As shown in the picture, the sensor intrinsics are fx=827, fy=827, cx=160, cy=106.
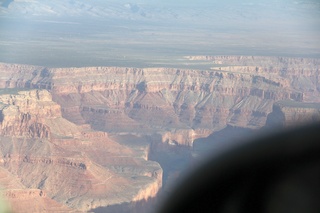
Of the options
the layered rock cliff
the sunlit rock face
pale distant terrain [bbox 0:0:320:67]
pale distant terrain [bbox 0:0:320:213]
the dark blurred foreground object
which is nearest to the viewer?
the dark blurred foreground object

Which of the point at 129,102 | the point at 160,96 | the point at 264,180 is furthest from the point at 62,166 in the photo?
the point at 160,96

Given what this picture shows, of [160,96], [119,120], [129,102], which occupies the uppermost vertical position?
[160,96]

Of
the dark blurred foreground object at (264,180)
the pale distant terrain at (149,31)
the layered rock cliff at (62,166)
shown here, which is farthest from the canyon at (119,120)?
the dark blurred foreground object at (264,180)

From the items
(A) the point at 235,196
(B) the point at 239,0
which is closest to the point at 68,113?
(A) the point at 235,196

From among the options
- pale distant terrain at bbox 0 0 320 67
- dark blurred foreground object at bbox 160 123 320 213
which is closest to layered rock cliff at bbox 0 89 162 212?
dark blurred foreground object at bbox 160 123 320 213

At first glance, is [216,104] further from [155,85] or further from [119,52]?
[119,52]

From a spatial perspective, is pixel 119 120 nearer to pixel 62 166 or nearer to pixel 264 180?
pixel 62 166

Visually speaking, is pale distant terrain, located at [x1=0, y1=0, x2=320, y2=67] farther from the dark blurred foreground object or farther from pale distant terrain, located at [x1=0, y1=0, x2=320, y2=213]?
the dark blurred foreground object
